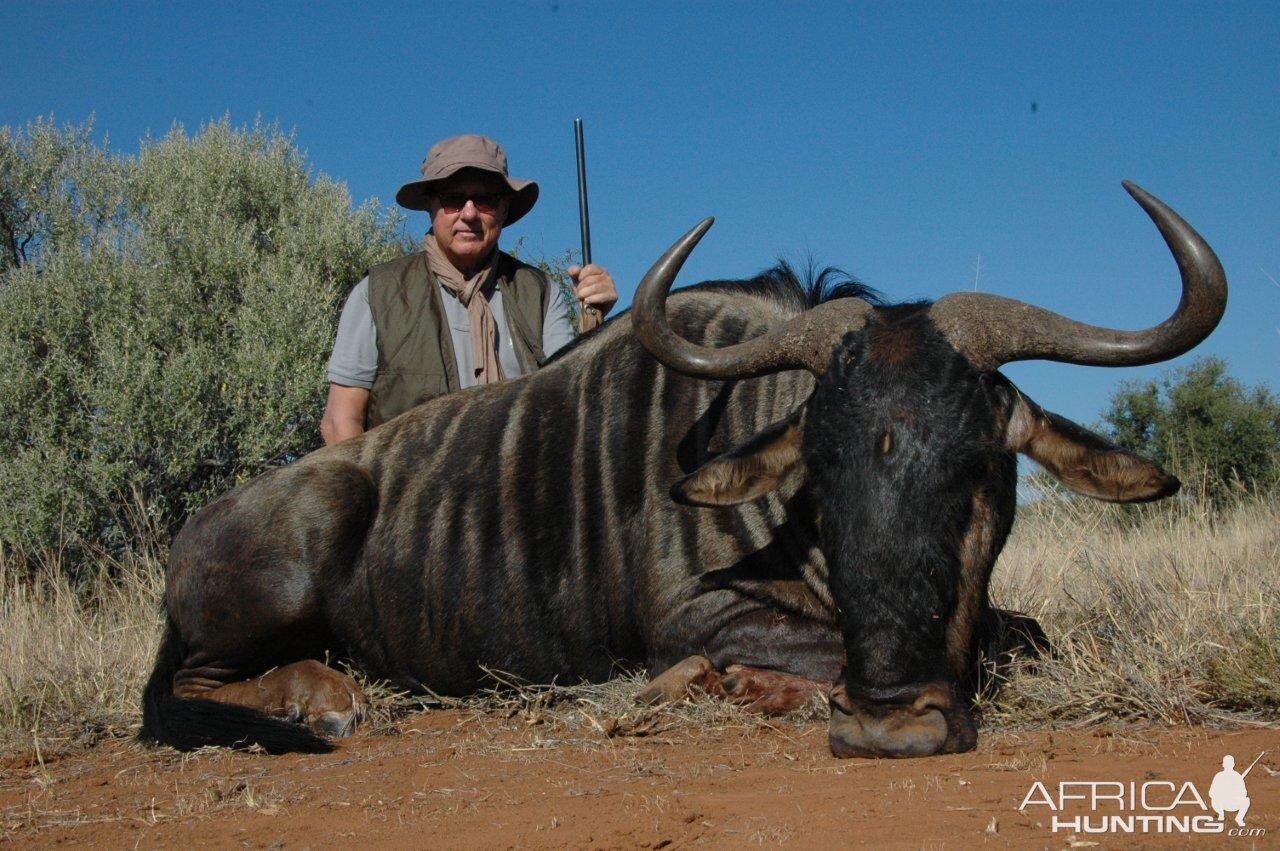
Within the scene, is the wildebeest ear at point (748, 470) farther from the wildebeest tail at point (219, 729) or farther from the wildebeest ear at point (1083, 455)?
the wildebeest tail at point (219, 729)

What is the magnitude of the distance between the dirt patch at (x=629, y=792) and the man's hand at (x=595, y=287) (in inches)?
115

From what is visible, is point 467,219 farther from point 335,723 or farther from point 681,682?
point 681,682

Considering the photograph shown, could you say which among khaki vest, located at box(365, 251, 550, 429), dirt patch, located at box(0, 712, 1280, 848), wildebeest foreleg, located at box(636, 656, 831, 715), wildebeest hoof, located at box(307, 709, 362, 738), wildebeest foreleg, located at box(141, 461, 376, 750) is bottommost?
wildebeest hoof, located at box(307, 709, 362, 738)

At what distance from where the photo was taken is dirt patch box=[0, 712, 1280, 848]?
2.55 m

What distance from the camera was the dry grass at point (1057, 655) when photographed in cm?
377

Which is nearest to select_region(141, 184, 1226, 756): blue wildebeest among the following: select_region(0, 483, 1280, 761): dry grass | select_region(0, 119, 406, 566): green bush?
select_region(0, 483, 1280, 761): dry grass

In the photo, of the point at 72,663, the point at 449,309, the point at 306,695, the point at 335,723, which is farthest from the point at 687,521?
the point at 72,663

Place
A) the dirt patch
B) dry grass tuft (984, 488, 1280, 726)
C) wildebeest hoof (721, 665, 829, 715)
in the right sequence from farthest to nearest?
wildebeest hoof (721, 665, 829, 715) → dry grass tuft (984, 488, 1280, 726) → the dirt patch

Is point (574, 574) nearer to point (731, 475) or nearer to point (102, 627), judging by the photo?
point (731, 475)

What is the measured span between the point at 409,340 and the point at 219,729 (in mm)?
2699

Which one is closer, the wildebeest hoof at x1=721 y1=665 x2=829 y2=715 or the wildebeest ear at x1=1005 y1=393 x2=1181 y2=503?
the wildebeest ear at x1=1005 y1=393 x2=1181 y2=503

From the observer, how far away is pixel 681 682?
13.9ft

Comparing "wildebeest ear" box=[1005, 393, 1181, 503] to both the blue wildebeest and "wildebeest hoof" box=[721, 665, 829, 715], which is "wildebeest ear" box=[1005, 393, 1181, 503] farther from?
"wildebeest hoof" box=[721, 665, 829, 715]

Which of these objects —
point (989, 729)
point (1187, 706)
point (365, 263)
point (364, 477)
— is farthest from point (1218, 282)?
point (365, 263)
